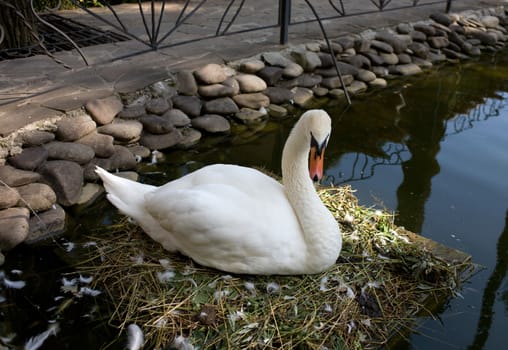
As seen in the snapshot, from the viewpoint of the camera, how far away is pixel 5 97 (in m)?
4.05

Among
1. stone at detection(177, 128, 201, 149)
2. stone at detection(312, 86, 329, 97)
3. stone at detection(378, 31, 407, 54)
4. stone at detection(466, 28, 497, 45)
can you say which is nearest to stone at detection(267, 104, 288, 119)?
stone at detection(312, 86, 329, 97)

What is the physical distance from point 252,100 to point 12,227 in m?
2.55

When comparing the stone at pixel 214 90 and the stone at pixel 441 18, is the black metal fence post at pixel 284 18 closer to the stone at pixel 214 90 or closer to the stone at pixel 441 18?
the stone at pixel 214 90

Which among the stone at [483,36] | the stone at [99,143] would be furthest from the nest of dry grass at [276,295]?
the stone at [483,36]

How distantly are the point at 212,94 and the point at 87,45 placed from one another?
5.36 ft

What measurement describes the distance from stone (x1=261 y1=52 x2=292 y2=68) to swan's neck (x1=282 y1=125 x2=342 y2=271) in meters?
2.68

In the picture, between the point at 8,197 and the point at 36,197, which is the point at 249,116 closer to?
the point at 36,197

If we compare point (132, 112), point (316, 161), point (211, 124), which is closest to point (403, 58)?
point (211, 124)

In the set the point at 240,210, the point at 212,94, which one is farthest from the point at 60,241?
the point at 212,94

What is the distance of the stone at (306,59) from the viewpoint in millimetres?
5562

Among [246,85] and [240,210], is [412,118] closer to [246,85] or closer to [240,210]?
[246,85]

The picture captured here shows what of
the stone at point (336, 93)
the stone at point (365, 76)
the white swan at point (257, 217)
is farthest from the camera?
the stone at point (365, 76)

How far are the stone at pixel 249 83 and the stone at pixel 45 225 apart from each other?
223cm

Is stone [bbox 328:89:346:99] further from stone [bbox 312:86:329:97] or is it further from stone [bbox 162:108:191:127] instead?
stone [bbox 162:108:191:127]
